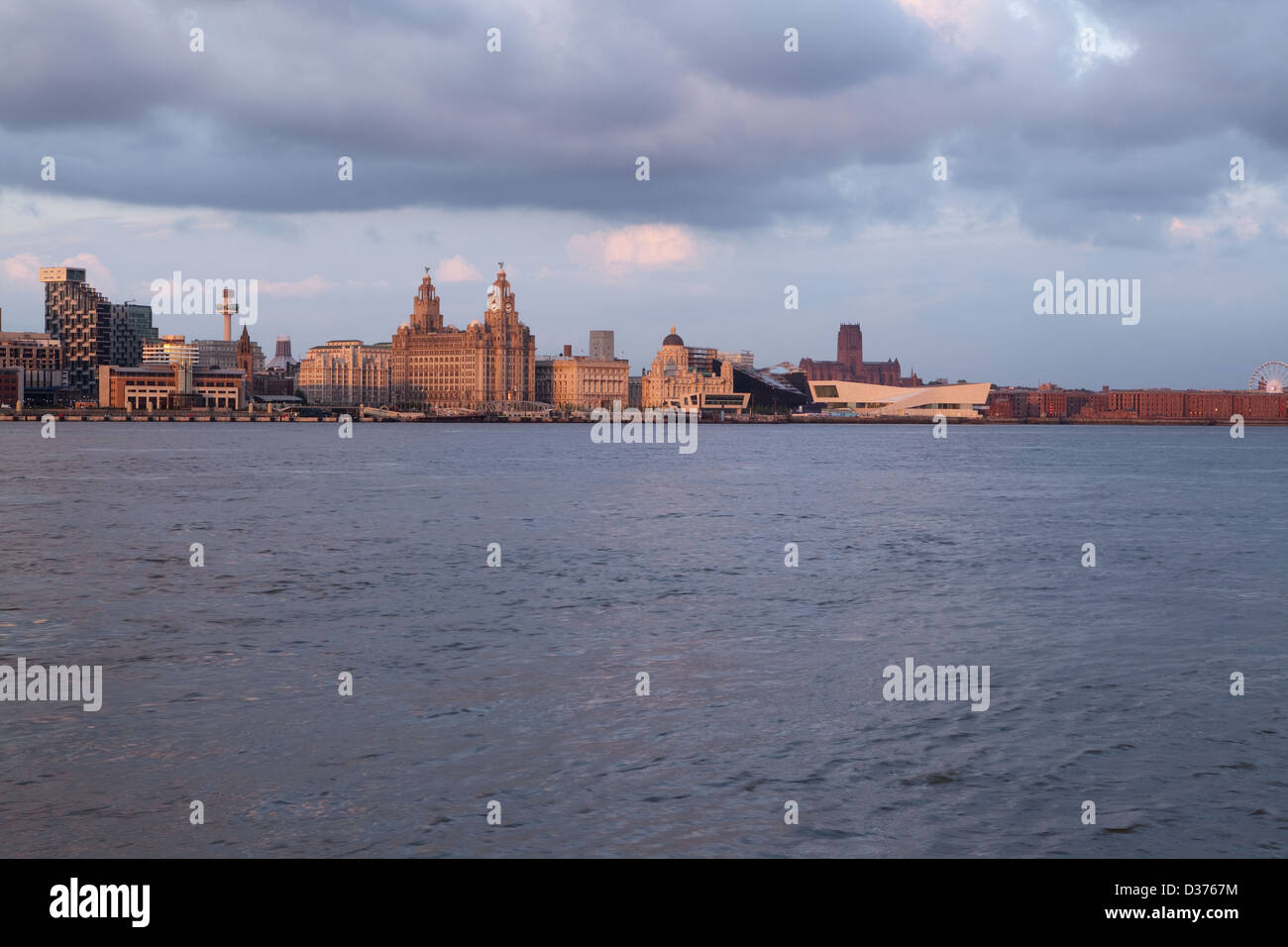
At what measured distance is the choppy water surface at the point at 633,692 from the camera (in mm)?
9789

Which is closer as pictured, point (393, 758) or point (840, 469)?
point (393, 758)

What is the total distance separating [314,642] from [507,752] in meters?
6.88

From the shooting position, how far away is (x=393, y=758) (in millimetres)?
11531

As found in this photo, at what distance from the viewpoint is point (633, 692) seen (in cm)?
1441

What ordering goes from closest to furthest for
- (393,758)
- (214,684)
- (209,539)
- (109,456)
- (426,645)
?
(393,758)
(214,684)
(426,645)
(209,539)
(109,456)

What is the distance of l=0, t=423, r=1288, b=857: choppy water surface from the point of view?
9.79m

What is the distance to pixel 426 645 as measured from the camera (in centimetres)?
1736
